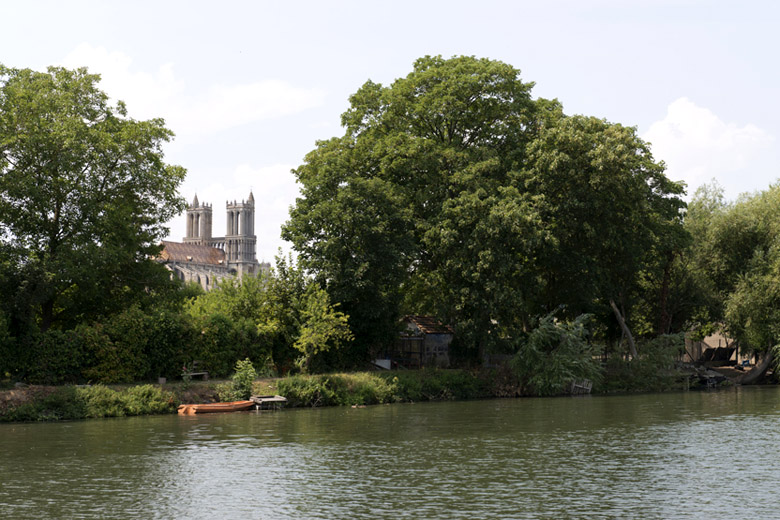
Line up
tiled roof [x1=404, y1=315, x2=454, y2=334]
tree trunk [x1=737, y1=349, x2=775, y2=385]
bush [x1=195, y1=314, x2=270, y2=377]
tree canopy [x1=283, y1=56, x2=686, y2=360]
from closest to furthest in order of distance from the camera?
1. bush [x1=195, y1=314, x2=270, y2=377]
2. tree canopy [x1=283, y1=56, x2=686, y2=360]
3. tiled roof [x1=404, y1=315, x2=454, y2=334]
4. tree trunk [x1=737, y1=349, x2=775, y2=385]

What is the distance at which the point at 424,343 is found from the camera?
74688 mm

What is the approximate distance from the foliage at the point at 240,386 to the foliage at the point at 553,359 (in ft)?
64.8

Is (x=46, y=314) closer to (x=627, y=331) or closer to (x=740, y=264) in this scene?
(x=627, y=331)

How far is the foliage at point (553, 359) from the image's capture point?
65000 millimetres

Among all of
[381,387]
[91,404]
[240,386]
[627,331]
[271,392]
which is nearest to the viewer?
[91,404]

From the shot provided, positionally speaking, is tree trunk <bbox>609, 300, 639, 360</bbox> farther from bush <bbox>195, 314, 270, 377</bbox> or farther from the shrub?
the shrub

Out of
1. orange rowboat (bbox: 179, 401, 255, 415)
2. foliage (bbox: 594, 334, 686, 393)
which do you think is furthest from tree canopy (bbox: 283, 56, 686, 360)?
orange rowboat (bbox: 179, 401, 255, 415)

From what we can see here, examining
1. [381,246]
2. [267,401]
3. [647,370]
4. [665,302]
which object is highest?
[381,246]

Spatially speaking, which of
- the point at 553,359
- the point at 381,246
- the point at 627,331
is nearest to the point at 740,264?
the point at 627,331

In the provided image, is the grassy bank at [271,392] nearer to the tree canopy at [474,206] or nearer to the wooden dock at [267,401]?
the wooden dock at [267,401]

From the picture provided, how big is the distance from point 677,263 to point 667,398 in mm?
19425

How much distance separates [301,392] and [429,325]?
20.0m

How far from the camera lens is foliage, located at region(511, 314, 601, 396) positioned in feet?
213

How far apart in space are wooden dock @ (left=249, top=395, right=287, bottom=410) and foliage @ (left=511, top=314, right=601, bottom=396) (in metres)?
18.3
